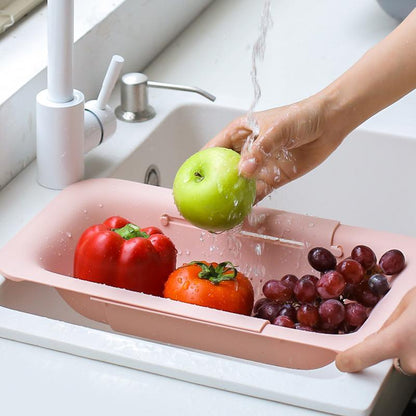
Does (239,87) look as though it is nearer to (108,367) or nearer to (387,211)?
(387,211)

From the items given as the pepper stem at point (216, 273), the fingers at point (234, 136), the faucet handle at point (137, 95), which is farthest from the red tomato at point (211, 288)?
the faucet handle at point (137, 95)

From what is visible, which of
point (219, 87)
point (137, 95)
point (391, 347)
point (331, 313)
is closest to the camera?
point (391, 347)

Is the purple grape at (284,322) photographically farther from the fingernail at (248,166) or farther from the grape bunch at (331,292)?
the fingernail at (248,166)

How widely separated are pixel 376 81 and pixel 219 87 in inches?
16.5

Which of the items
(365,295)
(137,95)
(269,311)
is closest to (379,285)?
(365,295)

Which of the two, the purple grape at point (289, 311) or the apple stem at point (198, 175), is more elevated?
the apple stem at point (198, 175)

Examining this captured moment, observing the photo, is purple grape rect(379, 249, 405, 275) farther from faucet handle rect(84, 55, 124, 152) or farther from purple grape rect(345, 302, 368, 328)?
faucet handle rect(84, 55, 124, 152)

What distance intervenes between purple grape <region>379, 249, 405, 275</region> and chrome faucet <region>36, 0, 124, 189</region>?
402mm

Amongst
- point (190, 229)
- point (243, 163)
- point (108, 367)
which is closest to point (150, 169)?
point (190, 229)

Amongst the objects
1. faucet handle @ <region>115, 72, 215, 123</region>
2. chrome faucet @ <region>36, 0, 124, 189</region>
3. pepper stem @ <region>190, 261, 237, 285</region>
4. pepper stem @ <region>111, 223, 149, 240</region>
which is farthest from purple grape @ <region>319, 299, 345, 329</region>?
faucet handle @ <region>115, 72, 215, 123</region>

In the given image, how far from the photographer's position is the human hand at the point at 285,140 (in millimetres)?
1113

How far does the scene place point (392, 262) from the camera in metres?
1.07

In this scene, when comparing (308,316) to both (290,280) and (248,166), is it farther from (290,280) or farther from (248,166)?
(248,166)

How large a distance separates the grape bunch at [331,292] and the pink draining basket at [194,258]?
0.07ft
